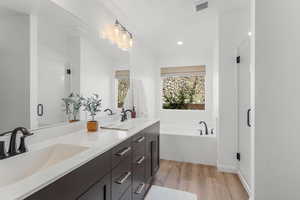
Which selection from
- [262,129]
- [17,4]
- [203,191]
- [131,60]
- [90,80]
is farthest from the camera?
[131,60]

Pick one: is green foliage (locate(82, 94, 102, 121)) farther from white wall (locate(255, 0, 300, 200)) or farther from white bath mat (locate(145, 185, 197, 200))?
white wall (locate(255, 0, 300, 200))

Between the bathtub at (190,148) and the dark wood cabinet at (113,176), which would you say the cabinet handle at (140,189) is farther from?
the bathtub at (190,148)

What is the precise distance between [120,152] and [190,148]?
1.98 metres

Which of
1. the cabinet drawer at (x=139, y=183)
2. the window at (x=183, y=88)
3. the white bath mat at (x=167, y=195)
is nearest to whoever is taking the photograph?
the cabinet drawer at (x=139, y=183)

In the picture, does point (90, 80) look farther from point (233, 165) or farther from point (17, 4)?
point (233, 165)

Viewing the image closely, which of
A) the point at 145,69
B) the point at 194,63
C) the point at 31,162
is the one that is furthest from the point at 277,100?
the point at 194,63

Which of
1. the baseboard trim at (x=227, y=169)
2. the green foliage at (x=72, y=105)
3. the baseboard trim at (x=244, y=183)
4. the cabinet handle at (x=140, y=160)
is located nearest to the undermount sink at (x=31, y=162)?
the green foliage at (x=72, y=105)

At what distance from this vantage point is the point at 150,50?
154 inches

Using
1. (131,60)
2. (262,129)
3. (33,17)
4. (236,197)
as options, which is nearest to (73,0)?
(33,17)

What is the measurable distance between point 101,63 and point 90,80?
326mm

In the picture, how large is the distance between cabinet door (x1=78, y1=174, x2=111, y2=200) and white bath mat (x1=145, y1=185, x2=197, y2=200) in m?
1.02

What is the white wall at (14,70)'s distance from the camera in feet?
3.30

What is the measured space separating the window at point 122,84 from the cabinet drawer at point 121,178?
3.87 feet

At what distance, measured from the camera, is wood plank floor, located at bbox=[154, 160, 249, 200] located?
6.32 feet
